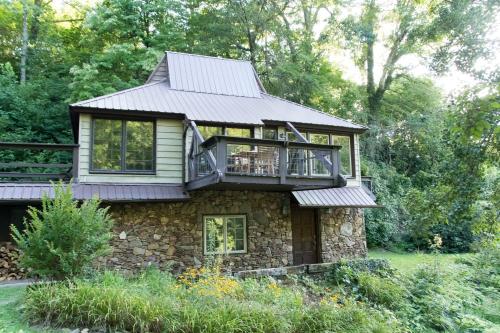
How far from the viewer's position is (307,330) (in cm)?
671

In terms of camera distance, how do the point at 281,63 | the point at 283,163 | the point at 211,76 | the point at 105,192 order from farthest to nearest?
the point at 281,63 → the point at 211,76 → the point at 105,192 → the point at 283,163

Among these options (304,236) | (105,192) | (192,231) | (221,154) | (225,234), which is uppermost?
(221,154)

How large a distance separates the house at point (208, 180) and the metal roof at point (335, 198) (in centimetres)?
4

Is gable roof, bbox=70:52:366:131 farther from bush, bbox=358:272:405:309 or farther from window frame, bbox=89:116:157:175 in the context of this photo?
bush, bbox=358:272:405:309

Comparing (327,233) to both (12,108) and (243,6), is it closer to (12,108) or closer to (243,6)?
(243,6)

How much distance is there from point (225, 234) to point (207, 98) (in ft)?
13.8

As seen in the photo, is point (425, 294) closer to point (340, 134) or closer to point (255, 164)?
point (255, 164)

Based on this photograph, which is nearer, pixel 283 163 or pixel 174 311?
pixel 174 311

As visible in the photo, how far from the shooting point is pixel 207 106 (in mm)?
12000

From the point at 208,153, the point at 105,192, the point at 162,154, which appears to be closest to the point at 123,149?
the point at 162,154

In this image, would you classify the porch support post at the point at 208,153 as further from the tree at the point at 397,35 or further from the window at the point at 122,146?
the tree at the point at 397,35

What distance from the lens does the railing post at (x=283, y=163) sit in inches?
388

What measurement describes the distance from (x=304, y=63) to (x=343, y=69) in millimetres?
5428

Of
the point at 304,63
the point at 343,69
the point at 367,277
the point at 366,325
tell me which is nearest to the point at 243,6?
the point at 304,63
